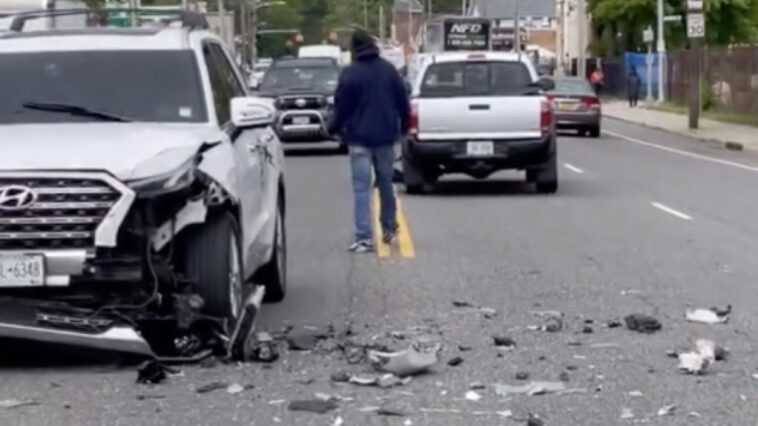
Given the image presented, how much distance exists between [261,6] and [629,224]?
10804 centimetres

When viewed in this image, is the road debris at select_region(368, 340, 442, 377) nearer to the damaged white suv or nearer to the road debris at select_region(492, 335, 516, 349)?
the road debris at select_region(492, 335, 516, 349)

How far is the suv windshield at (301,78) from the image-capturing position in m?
34.2

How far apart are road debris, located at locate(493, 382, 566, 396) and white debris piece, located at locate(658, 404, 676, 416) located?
0.64 m

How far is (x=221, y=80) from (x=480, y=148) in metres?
10.8

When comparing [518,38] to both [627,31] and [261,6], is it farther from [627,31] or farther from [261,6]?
[261,6]

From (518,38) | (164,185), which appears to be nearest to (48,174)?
(164,185)

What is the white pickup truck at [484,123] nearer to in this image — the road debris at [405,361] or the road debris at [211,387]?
the road debris at [405,361]

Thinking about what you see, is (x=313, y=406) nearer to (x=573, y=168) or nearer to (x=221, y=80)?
(x=221, y=80)

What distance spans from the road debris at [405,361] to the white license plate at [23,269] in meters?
1.90

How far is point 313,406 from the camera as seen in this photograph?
9.00 meters

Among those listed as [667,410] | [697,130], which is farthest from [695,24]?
[667,410]

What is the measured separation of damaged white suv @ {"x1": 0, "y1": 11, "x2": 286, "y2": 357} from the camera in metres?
9.45

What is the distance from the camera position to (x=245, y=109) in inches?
436

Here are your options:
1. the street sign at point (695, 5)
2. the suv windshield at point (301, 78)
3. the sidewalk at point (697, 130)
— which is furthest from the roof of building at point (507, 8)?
the suv windshield at point (301, 78)
